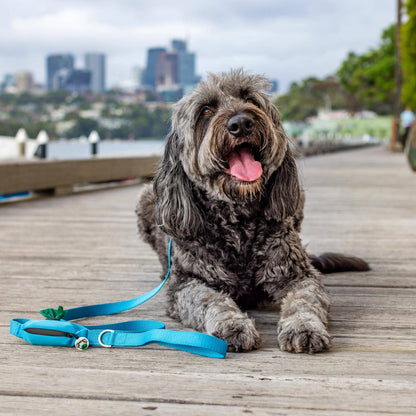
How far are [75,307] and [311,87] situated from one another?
356ft

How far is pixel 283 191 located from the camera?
126 inches

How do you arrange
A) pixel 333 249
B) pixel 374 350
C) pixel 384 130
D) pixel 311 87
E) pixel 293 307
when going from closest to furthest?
pixel 374 350 < pixel 293 307 < pixel 333 249 < pixel 384 130 < pixel 311 87

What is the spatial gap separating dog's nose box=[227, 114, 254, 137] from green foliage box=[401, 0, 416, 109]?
26427 millimetres

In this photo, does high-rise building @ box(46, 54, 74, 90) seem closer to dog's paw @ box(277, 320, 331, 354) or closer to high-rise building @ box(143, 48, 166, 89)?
high-rise building @ box(143, 48, 166, 89)

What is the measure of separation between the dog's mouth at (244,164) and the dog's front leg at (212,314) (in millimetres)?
604

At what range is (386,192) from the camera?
33.7ft

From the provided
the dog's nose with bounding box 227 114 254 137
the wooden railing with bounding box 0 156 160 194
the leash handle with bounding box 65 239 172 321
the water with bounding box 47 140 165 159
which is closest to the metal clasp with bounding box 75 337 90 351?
the leash handle with bounding box 65 239 172 321

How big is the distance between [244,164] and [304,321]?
34.6 inches

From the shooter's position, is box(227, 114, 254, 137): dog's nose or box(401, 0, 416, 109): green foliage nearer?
box(227, 114, 254, 137): dog's nose

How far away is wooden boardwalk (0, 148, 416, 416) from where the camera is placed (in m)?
2.04

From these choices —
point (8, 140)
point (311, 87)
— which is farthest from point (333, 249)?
point (311, 87)

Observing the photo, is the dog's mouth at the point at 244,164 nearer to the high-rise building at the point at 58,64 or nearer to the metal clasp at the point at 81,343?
the metal clasp at the point at 81,343

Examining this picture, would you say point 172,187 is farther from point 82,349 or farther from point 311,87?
point 311,87

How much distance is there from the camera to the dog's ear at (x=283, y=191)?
10.5 ft
